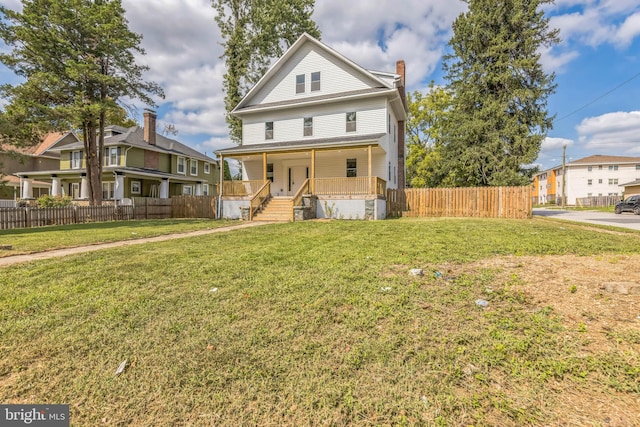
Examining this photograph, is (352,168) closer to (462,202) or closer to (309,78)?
(309,78)

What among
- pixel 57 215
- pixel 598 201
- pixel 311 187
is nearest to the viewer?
pixel 57 215

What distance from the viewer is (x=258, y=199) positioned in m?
16.4

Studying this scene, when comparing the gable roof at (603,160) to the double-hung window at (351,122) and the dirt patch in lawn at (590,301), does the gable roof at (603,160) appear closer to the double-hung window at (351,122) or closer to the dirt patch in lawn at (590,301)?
the double-hung window at (351,122)

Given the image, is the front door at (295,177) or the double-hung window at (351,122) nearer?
the double-hung window at (351,122)

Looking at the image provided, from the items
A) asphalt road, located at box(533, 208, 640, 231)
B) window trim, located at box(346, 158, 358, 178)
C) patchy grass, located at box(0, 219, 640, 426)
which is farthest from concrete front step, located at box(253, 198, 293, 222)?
asphalt road, located at box(533, 208, 640, 231)

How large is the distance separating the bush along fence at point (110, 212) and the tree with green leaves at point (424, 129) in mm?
21442

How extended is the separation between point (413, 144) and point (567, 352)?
33247mm

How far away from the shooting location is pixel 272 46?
2659cm

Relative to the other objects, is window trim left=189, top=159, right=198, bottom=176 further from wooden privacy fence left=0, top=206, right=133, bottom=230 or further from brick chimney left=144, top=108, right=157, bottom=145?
wooden privacy fence left=0, top=206, right=133, bottom=230

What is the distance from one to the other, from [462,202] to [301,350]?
1742 centimetres

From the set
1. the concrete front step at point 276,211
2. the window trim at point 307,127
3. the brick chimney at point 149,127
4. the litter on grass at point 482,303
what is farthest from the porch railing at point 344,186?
the brick chimney at point 149,127

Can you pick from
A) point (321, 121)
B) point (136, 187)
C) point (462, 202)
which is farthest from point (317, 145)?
point (136, 187)

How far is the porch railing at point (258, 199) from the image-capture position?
15781 millimetres

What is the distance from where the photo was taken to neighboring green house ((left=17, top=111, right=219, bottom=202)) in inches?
1016
